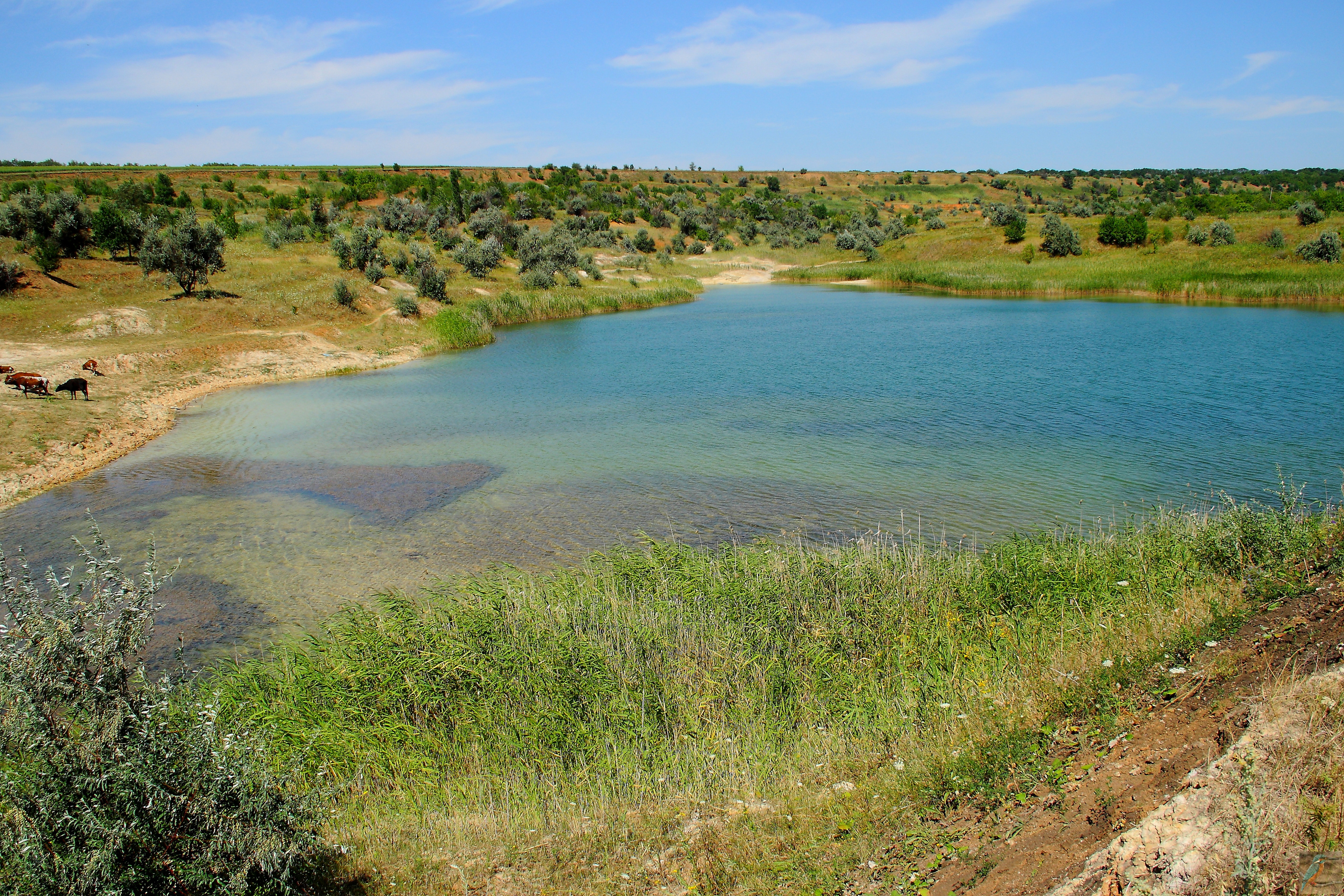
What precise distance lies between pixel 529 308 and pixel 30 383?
2404 cm

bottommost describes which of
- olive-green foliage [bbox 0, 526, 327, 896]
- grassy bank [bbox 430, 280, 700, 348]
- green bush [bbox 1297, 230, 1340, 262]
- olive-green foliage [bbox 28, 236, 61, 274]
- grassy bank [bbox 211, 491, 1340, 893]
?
grassy bank [bbox 211, 491, 1340, 893]

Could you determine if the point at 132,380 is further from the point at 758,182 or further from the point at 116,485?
the point at 758,182

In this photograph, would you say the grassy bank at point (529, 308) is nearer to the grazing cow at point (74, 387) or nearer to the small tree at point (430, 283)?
the small tree at point (430, 283)

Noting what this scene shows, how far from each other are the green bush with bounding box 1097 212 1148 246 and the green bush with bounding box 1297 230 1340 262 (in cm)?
1107

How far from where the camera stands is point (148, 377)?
22.5m

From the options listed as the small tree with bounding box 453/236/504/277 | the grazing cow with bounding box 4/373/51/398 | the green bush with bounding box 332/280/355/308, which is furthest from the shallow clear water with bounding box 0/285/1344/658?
the small tree with bounding box 453/236/504/277

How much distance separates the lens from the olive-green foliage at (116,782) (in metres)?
3.50

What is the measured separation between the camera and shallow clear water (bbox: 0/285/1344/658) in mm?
11180

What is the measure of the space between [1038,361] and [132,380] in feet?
88.1

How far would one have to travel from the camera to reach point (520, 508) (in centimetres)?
1272

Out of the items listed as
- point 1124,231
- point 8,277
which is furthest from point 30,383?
point 1124,231

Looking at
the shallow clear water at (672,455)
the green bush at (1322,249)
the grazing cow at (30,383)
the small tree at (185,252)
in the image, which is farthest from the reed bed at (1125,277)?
the grazing cow at (30,383)

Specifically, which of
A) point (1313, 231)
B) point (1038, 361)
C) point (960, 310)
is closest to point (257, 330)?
point (1038, 361)

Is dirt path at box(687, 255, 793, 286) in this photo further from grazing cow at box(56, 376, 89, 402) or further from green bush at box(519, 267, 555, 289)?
grazing cow at box(56, 376, 89, 402)
